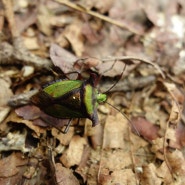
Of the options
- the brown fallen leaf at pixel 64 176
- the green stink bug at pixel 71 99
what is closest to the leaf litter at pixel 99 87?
the brown fallen leaf at pixel 64 176

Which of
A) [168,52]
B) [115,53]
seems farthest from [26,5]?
[168,52]

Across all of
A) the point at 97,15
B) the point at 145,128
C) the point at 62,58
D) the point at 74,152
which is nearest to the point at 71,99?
the point at 74,152

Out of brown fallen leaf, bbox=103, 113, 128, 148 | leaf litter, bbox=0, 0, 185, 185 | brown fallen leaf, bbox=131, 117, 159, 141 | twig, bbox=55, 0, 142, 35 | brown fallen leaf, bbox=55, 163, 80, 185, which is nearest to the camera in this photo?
brown fallen leaf, bbox=55, 163, 80, 185

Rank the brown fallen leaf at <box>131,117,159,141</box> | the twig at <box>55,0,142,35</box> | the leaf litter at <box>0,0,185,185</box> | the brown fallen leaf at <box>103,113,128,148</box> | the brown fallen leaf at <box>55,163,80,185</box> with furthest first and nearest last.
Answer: the twig at <box>55,0,142,35</box>, the brown fallen leaf at <box>131,117,159,141</box>, the brown fallen leaf at <box>103,113,128,148</box>, the leaf litter at <box>0,0,185,185</box>, the brown fallen leaf at <box>55,163,80,185</box>

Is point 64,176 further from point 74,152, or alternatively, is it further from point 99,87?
point 99,87

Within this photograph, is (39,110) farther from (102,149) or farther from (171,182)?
(171,182)

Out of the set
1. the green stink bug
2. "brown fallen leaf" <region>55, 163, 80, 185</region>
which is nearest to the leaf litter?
"brown fallen leaf" <region>55, 163, 80, 185</region>

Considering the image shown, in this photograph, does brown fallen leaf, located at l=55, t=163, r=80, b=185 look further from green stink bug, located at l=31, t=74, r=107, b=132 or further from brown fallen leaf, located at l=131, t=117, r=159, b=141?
brown fallen leaf, located at l=131, t=117, r=159, b=141
